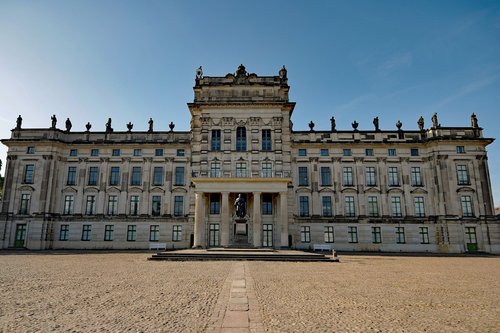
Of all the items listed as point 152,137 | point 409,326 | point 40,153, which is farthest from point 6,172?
point 409,326

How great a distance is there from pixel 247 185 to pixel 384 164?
64.5 ft

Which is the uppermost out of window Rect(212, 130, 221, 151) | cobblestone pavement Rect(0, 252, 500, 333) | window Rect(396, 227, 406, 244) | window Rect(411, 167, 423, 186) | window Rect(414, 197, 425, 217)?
window Rect(212, 130, 221, 151)

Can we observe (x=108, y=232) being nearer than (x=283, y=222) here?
No

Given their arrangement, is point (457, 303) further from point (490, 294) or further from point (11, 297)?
point (11, 297)

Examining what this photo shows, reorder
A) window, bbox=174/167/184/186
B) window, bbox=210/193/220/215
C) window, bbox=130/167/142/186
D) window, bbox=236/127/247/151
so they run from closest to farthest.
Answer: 1. window, bbox=210/193/220/215
2. window, bbox=236/127/247/151
3. window, bbox=174/167/184/186
4. window, bbox=130/167/142/186

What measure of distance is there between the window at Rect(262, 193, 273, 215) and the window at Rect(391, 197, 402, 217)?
16.2 meters

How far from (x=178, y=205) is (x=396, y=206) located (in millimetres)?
28648

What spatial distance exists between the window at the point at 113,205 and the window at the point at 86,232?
315 cm

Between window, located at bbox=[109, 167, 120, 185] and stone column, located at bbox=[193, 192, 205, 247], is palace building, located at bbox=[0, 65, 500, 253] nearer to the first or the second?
window, located at bbox=[109, 167, 120, 185]

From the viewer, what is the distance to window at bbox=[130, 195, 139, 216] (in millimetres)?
42250

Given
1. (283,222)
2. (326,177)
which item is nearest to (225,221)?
(283,222)

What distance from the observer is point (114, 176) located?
143 ft

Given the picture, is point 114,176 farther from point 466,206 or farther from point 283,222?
point 466,206

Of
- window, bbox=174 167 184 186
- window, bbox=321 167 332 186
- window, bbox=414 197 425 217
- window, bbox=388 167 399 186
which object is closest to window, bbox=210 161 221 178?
window, bbox=174 167 184 186
